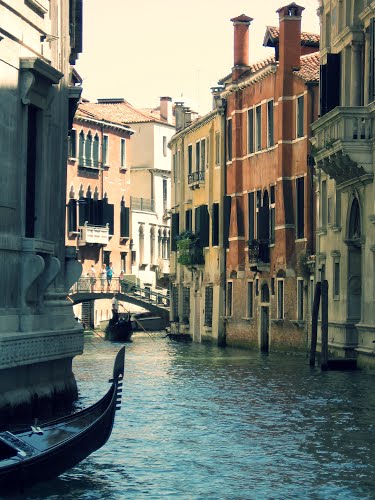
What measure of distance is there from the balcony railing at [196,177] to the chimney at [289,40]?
9.00 m

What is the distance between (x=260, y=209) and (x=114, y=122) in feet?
85.1

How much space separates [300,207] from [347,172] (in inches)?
287

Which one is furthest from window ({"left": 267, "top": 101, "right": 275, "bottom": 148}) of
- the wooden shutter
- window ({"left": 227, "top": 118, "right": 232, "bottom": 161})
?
the wooden shutter

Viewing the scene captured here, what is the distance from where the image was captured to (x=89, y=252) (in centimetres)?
6012

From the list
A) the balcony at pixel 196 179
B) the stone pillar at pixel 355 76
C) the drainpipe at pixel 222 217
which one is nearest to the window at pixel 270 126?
the drainpipe at pixel 222 217

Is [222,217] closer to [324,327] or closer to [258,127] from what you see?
[258,127]

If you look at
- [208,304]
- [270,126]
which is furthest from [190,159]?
[270,126]

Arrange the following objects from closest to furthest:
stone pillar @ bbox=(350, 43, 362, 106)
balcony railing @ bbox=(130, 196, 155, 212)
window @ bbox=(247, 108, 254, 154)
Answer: stone pillar @ bbox=(350, 43, 362, 106) < window @ bbox=(247, 108, 254, 154) < balcony railing @ bbox=(130, 196, 155, 212)

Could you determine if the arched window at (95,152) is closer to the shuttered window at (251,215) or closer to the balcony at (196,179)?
the balcony at (196,179)

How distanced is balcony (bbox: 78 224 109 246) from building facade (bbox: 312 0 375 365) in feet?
86.6

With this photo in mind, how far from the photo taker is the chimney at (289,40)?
36.6m

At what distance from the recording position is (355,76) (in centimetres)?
2878

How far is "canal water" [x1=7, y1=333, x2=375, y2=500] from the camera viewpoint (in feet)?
46.1

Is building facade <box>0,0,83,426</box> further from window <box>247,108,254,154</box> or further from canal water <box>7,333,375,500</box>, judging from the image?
window <box>247,108,254,154</box>
